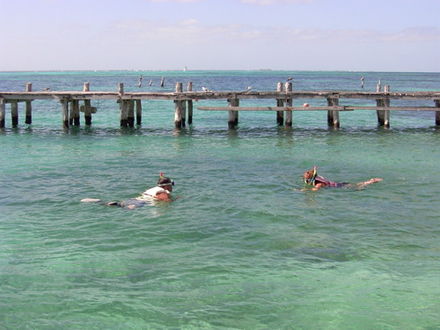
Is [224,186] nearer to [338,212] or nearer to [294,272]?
[338,212]

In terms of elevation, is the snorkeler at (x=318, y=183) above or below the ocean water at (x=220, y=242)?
above

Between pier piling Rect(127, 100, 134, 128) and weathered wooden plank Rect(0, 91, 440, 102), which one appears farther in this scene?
pier piling Rect(127, 100, 134, 128)

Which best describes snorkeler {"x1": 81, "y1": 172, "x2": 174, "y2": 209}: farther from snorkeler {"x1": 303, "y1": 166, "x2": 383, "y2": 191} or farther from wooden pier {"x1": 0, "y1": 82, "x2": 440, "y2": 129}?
wooden pier {"x1": 0, "y1": 82, "x2": 440, "y2": 129}

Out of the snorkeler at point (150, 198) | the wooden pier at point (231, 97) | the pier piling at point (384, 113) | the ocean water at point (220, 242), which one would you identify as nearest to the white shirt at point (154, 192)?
the snorkeler at point (150, 198)

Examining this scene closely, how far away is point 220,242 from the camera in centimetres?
1210

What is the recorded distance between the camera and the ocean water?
28.6 feet

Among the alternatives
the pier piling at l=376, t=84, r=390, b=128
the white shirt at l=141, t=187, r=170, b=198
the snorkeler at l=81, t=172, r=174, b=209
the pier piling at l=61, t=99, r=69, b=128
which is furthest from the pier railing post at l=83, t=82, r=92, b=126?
the white shirt at l=141, t=187, r=170, b=198

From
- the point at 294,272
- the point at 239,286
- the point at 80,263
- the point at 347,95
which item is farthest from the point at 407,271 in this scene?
the point at 347,95

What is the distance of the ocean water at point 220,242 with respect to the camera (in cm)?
871

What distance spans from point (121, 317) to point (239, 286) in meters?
2.25

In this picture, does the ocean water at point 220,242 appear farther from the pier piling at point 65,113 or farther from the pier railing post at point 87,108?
the pier railing post at point 87,108

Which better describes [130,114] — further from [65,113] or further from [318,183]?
[318,183]

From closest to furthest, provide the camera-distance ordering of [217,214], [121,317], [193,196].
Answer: [121,317] < [217,214] < [193,196]

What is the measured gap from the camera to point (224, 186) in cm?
1769
